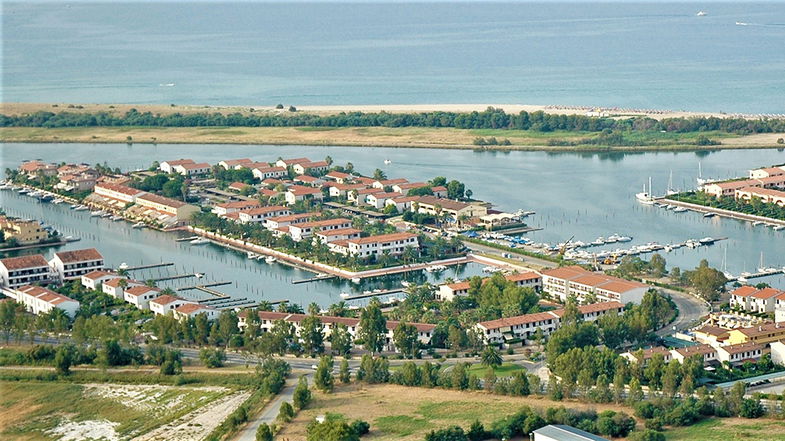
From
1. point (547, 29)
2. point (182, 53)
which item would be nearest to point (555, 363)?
point (182, 53)

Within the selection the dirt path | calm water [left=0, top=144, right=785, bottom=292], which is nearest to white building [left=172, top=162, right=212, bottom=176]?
calm water [left=0, top=144, right=785, bottom=292]

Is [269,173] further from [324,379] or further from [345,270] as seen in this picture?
[324,379]

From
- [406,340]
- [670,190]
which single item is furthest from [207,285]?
[670,190]

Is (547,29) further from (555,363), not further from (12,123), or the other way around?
(555,363)

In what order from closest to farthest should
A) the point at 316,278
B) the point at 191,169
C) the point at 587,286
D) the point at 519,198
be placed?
the point at 587,286
the point at 316,278
the point at 519,198
the point at 191,169

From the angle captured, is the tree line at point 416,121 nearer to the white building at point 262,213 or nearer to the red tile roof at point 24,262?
the white building at point 262,213

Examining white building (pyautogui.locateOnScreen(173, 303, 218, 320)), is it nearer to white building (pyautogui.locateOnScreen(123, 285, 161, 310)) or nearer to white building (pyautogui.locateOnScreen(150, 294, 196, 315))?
white building (pyautogui.locateOnScreen(150, 294, 196, 315))
